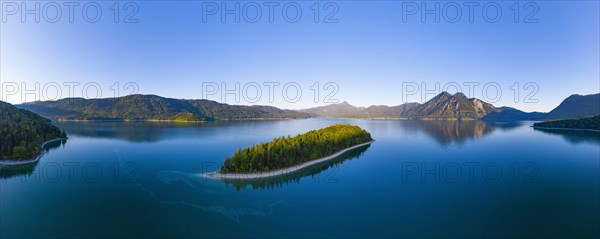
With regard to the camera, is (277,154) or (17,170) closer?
(277,154)

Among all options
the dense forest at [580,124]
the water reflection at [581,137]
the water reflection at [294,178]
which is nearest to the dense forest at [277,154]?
the water reflection at [294,178]

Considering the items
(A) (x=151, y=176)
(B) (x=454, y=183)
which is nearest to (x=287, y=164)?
(A) (x=151, y=176)

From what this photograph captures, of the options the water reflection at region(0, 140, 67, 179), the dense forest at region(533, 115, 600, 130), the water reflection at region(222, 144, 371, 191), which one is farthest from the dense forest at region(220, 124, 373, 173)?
the dense forest at region(533, 115, 600, 130)

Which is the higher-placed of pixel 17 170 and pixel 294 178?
pixel 17 170

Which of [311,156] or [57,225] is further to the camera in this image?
[311,156]

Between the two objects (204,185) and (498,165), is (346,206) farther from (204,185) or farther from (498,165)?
(498,165)

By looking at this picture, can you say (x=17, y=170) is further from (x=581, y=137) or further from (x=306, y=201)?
(x=581, y=137)

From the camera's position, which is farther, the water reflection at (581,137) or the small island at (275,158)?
the water reflection at (581,137)

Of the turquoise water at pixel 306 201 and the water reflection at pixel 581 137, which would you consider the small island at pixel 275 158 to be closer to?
the turquoise water at pixel 306 201

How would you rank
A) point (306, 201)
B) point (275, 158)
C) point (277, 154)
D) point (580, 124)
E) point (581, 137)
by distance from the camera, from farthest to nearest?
point (580, 124) < point (581, 137) < point (277, 154) < point (275, 158) < point (306, 201)

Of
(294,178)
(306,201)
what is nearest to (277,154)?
(294,178)

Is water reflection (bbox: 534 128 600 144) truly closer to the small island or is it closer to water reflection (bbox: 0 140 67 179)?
the small island
